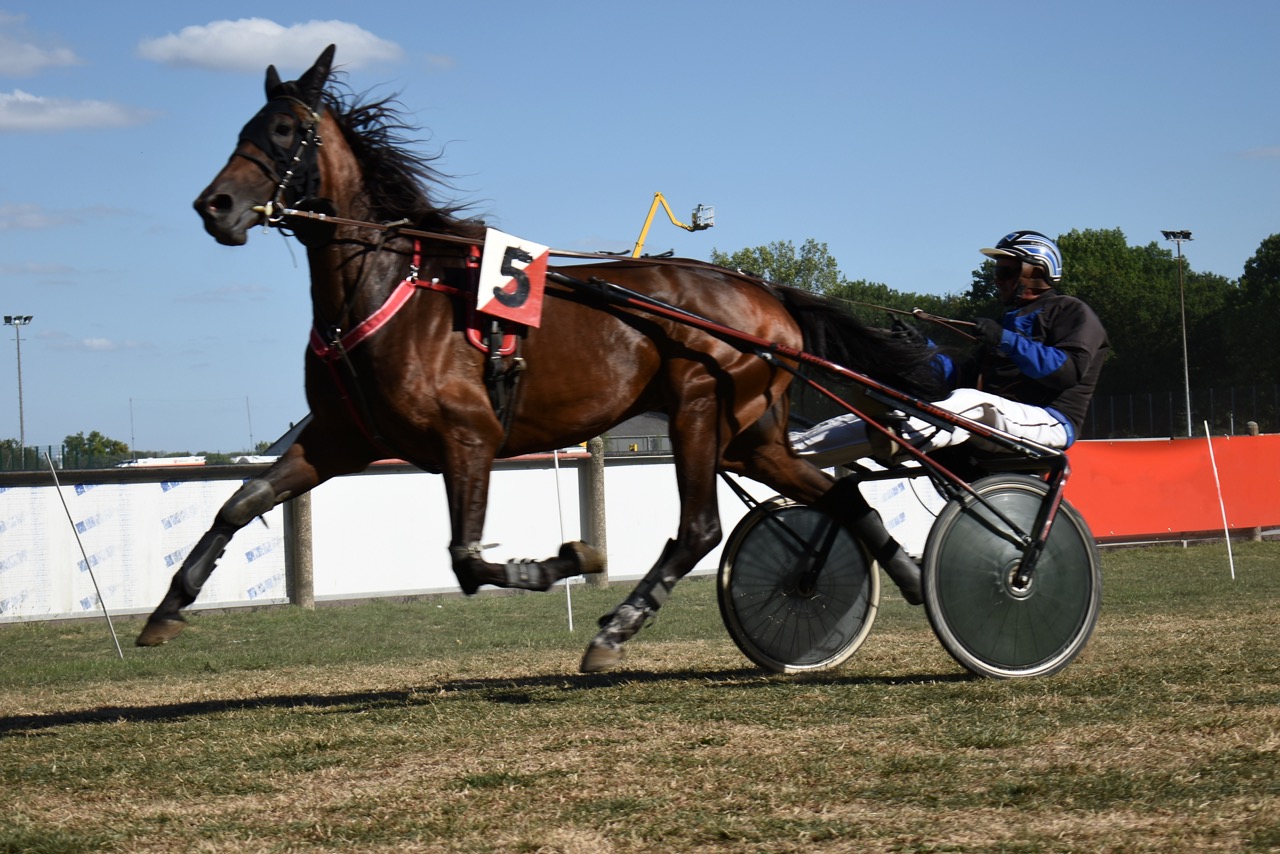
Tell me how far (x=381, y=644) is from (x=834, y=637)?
5.28 metres

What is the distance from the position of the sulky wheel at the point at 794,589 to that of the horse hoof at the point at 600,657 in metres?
1.09

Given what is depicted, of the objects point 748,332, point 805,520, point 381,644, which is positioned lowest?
point 381,644

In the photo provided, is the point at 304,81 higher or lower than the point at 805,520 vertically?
higher

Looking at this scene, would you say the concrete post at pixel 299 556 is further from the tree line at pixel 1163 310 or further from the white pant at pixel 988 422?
the tree line at pixel 1163 310

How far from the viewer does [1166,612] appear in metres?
9.37

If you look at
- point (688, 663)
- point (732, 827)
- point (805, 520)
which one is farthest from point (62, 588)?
point (732, 827)

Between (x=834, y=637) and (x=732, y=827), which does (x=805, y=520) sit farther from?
(x=732, y=827)

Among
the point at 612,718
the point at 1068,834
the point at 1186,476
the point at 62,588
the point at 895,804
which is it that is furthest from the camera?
the point at 1186,476

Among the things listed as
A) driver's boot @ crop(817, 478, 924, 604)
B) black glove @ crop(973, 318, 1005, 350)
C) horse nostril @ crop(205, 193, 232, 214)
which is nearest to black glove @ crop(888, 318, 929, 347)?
black glove @ crop(973, 318, 1005, 350)

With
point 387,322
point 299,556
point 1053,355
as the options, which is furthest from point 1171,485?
point 387,322

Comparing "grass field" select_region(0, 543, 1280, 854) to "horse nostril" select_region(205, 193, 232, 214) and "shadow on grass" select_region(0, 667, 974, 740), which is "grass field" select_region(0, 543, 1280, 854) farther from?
"horse nostril" select_region(205, 193, 232, 214)

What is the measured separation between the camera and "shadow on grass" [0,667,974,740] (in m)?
5.94

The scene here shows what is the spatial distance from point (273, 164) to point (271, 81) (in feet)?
1.53

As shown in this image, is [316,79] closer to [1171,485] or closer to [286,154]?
[286,154]
